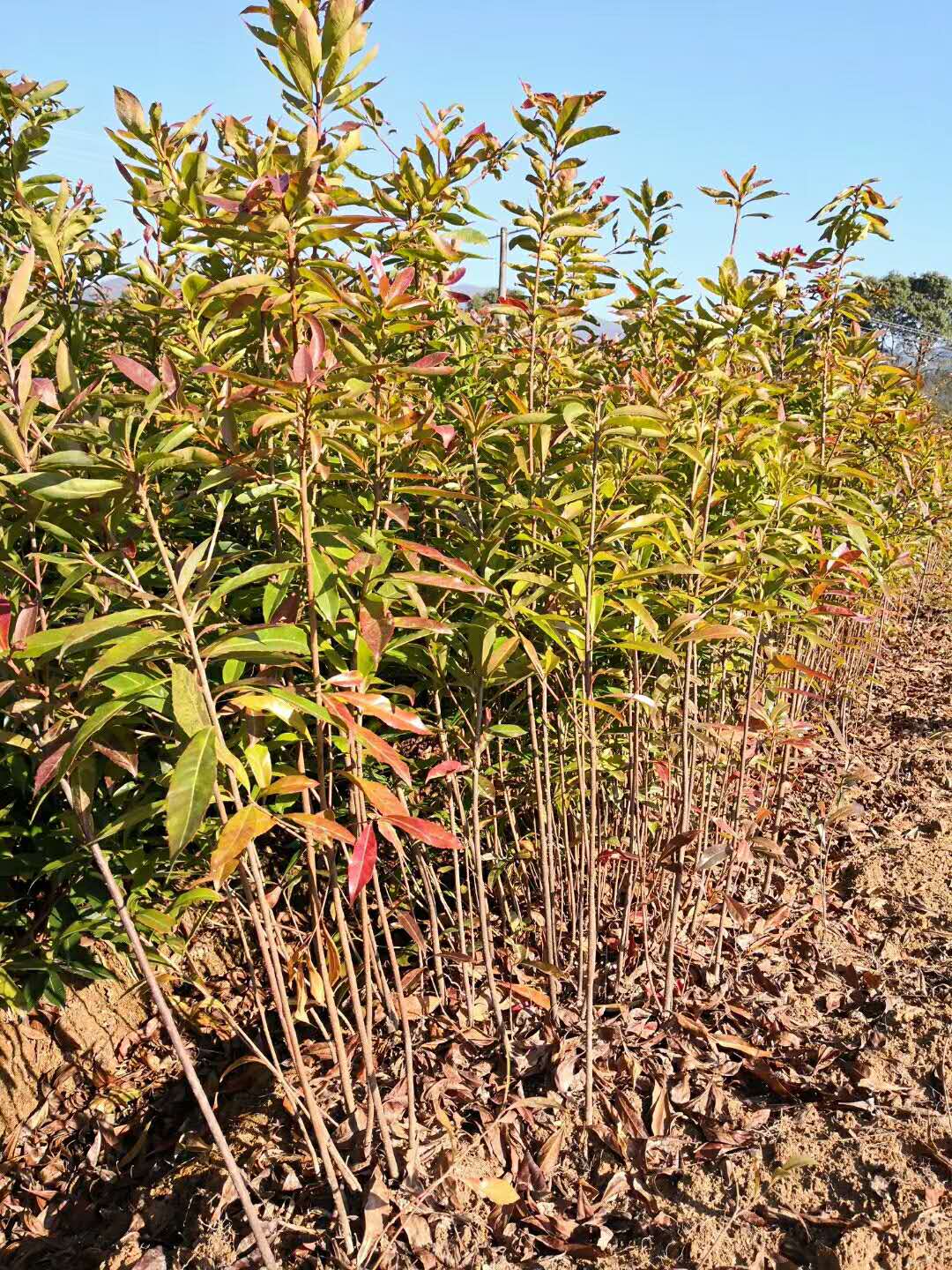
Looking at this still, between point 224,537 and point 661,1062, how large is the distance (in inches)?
69.8

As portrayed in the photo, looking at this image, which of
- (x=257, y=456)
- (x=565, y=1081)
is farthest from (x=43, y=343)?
(x=565, y=1081)

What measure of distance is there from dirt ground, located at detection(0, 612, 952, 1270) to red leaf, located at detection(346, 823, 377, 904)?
899mm

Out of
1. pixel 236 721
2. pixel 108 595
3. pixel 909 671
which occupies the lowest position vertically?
pixel 909 671

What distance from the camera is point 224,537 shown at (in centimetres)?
221

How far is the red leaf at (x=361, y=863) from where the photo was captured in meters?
1.28

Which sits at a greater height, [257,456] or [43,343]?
[43,343]

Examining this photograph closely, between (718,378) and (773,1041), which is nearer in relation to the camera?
(718,378)

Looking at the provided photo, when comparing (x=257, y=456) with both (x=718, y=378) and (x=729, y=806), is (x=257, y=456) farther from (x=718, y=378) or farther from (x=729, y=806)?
(x=729, y=806)

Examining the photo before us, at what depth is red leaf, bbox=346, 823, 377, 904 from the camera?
1.28 metres

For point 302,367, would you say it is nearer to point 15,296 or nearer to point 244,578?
point 244,578

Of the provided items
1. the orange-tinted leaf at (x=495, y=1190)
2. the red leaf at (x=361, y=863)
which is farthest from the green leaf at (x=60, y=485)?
the orange-tinted leaf at (x=495, y=1190)

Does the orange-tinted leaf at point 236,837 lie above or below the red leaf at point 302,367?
below

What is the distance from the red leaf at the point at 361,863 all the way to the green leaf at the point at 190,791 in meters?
0.28

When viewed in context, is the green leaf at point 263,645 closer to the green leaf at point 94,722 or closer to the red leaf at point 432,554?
the green leaf at point 94,722
